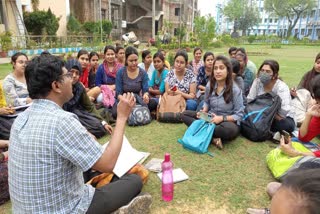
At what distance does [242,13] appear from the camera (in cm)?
5538

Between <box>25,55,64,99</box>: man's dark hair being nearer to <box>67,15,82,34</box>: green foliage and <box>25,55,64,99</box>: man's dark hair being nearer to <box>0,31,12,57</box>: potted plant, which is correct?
<box>0,31,12,57</box>: potted plant

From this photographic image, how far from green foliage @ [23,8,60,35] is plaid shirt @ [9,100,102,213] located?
17.4 metres

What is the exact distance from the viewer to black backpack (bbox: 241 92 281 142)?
395 centimetres

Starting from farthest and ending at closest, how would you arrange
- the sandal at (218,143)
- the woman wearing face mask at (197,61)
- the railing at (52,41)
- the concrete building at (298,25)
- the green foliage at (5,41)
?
the concrete building at (298,25) → the railing at (52,41) → the green foliage at (5,41) → the woman wearing face mask at (197,61) → the sandal at (218,143)

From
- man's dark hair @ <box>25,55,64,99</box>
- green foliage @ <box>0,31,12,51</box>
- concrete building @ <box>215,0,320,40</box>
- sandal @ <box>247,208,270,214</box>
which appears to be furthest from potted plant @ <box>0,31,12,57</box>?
concrete building @ <box>215,0,320,40</box>

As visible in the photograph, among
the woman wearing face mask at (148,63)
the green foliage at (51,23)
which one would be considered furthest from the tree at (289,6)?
the woman wearing face mask at (148,63)

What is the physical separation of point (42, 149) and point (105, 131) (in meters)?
2.80

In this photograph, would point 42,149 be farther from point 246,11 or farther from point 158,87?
point 246,11

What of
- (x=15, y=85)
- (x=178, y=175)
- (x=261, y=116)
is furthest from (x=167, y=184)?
(x=15, y=85)

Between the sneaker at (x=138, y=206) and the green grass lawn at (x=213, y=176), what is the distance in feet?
0.66

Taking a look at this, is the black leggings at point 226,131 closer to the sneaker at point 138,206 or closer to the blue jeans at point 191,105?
the blue jeans at point 191,105

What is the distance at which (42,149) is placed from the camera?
4.93ft

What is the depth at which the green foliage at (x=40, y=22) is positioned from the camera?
16578 mm

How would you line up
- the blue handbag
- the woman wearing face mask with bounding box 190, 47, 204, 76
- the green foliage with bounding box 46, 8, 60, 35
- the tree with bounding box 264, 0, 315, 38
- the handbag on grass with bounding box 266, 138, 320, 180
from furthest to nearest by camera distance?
1. the tree with bounding box 264, 0, 315, 38
2. the green foliage with bounding box 46, 8, 60, 35
3. the woman wearing face mask with bounding box 190, 47, 204, 76
4. the blue handbag
5. the handbag on grass with bounding box 266, 138, 320, 180
